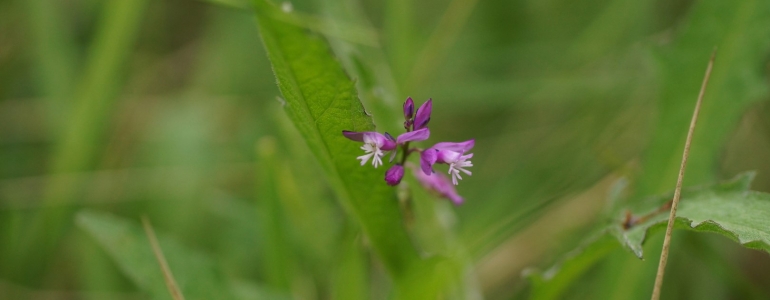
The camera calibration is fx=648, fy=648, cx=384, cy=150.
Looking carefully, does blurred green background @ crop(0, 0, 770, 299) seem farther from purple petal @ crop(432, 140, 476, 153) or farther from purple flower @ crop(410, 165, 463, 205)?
purple petal @ crop(432, 140, 476, 153)

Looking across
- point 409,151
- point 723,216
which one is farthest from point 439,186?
point 723,216

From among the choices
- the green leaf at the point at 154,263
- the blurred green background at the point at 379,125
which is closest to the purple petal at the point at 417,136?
the blurred green background at the point at 379,125

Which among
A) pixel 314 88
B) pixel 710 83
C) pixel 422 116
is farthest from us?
pixel 710 83

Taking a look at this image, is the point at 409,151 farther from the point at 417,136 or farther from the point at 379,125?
the point at 379,125

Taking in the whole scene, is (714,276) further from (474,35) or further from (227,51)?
(227,51)

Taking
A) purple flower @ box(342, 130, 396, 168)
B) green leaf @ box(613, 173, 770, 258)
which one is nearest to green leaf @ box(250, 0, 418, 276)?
purple flower @ box(342, 130, 396, 168)

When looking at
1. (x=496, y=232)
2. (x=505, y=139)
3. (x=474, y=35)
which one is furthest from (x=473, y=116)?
(x=496, y=232)
